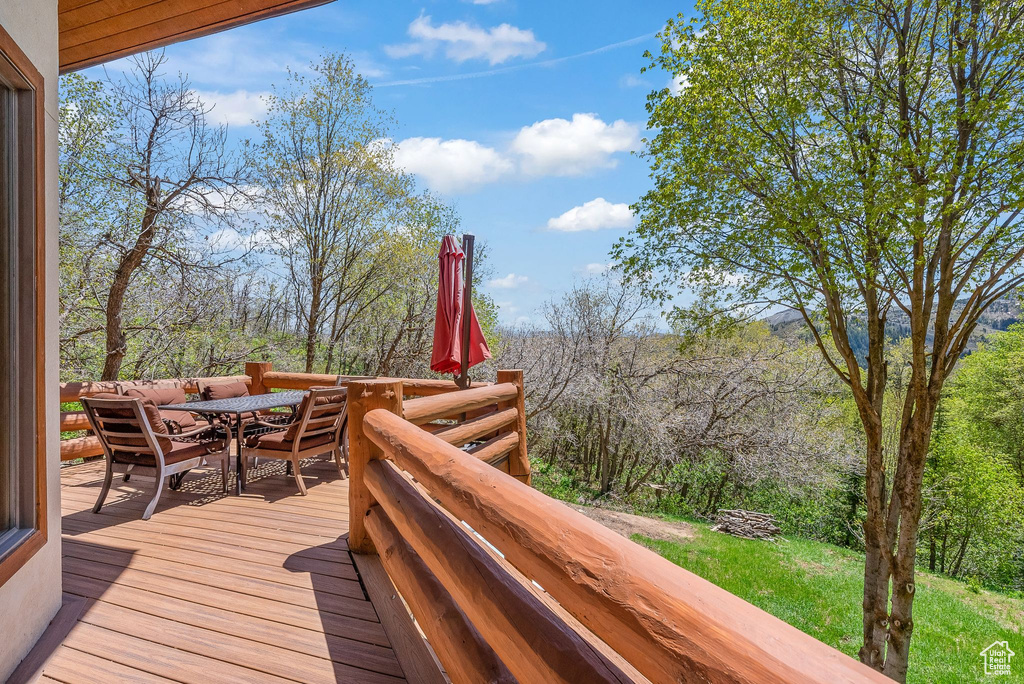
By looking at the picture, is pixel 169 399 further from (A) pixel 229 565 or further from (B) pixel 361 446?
(B) pixel 361 446

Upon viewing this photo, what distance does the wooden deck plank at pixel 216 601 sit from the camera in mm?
1951

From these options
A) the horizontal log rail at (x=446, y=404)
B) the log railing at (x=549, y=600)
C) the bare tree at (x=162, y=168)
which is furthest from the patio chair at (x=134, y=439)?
the bare tree at (x=162, y=168)

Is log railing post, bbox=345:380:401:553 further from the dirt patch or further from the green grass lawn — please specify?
the dirt patch

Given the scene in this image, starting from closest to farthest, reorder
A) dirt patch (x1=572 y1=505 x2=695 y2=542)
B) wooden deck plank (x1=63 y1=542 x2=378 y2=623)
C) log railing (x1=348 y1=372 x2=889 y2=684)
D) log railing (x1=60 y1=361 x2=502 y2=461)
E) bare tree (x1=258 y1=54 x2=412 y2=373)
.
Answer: log railing (x1=348 y1=372 x2=889 y2=684)
wooden deck plank (x1=63 y1=542 x2=378 y2=623)
log railing (x1=60 y1=361 x2=502 y2=461)
dirt patch (x1=572 y1=505 x2=695 y2=542)
bare tree (x1=258 y1=54 x2=412 y2=373)

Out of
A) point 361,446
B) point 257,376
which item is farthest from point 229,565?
point 257,376

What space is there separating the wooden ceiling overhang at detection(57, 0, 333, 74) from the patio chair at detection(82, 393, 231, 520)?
225 centimetres

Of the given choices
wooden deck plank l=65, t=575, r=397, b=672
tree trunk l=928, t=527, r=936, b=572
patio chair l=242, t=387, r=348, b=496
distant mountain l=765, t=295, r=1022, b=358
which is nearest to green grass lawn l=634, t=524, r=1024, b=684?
distant mountain l=765, t=295, r=1022, b=358

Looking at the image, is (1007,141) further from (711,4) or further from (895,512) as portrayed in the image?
(895,512)

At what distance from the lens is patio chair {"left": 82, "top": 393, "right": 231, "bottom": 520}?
357cm

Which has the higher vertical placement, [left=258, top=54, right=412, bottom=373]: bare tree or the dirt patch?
[left=258, top=54, right=412, bottom=373]: bare tree

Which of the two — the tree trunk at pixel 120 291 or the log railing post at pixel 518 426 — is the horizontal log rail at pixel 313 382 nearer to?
the log railing post at pixel 518 426

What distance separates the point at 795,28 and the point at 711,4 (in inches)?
48.3

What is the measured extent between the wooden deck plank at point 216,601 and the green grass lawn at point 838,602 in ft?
22.4

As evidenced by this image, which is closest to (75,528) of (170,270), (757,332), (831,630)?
(170,270)
